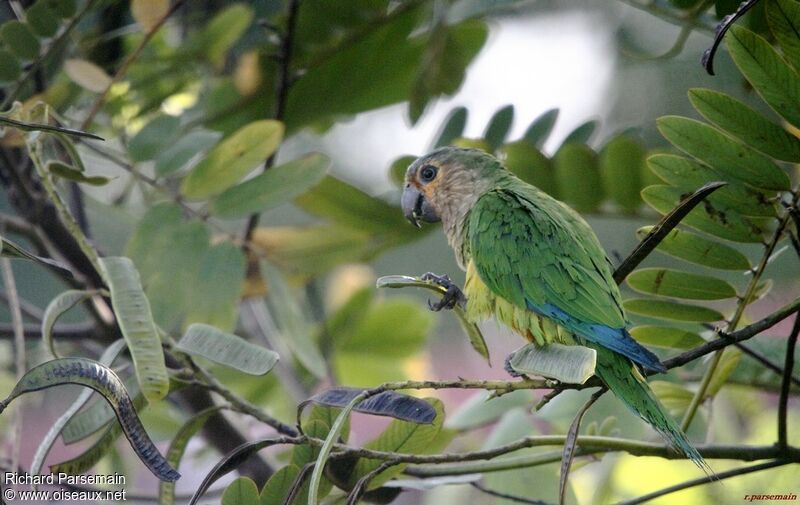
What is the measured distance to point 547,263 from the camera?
1.37 meters

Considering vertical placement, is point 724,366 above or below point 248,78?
below

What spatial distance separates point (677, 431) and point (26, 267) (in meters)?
3.81

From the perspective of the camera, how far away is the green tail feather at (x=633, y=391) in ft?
3.56

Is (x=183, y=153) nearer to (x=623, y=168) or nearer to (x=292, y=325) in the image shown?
(x=292, y=325)

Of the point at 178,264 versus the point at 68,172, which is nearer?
the point at 68,172

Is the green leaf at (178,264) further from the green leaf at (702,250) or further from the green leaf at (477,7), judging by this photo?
the green leaf at (702,250)

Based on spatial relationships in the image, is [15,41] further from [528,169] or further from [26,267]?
[26,267]

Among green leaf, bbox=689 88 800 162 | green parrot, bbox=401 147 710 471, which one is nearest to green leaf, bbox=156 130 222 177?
green parrot, bbox=401 147 710 471

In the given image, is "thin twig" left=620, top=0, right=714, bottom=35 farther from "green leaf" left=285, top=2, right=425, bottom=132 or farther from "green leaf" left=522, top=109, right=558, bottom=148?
"green leaf" left=285, top=2, right=425, bottom=132

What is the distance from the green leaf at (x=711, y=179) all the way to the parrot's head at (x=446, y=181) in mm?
598

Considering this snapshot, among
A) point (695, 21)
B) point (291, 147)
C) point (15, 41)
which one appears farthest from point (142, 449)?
point (291, 147)

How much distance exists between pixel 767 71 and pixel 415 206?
2.93 feet

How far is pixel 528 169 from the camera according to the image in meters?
1.73

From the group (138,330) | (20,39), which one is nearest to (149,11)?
(20,39)
